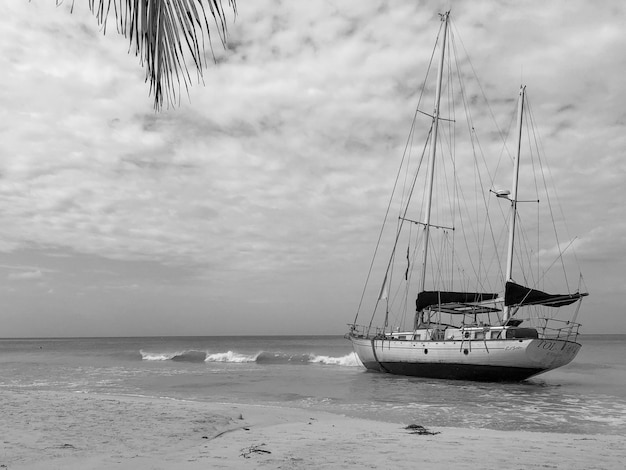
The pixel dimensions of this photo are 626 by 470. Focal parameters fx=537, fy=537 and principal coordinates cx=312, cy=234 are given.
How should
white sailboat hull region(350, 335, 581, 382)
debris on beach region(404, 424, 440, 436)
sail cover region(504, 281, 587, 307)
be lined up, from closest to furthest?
debris on beach region(404, 424, 440, 436), white sailboat hull region(350, 335, 581, 382), sail cover region(504, 281, 587, 307)

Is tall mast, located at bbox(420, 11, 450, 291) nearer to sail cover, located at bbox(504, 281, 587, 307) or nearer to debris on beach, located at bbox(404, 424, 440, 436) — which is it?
sail cover, located at bbox(504, 281, 587, 307)

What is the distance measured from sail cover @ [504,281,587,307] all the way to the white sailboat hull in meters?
2.17

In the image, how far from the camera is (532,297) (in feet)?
96.2

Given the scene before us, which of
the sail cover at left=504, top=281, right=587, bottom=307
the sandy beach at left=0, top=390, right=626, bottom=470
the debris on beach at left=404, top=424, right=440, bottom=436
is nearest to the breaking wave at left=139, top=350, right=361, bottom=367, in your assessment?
the sail cover at left=504, top=281, right=587, bottom=307

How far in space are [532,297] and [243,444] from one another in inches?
929

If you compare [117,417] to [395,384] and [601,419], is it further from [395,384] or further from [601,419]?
[395,384]

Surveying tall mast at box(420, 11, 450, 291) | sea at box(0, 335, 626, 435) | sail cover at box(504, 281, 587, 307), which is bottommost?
sea at box(0, 335, 626, 435)

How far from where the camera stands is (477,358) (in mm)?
27547

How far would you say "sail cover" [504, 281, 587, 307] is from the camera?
28422 millimetres

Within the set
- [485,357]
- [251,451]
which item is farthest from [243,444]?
[485,357]

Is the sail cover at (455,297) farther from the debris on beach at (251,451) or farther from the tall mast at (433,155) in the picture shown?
the debris on beach at (251,451)

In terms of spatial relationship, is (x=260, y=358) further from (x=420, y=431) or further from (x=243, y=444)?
(x=243, y=444)

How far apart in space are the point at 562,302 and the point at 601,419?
12.2 meters

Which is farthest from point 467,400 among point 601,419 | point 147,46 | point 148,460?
point 147,46
